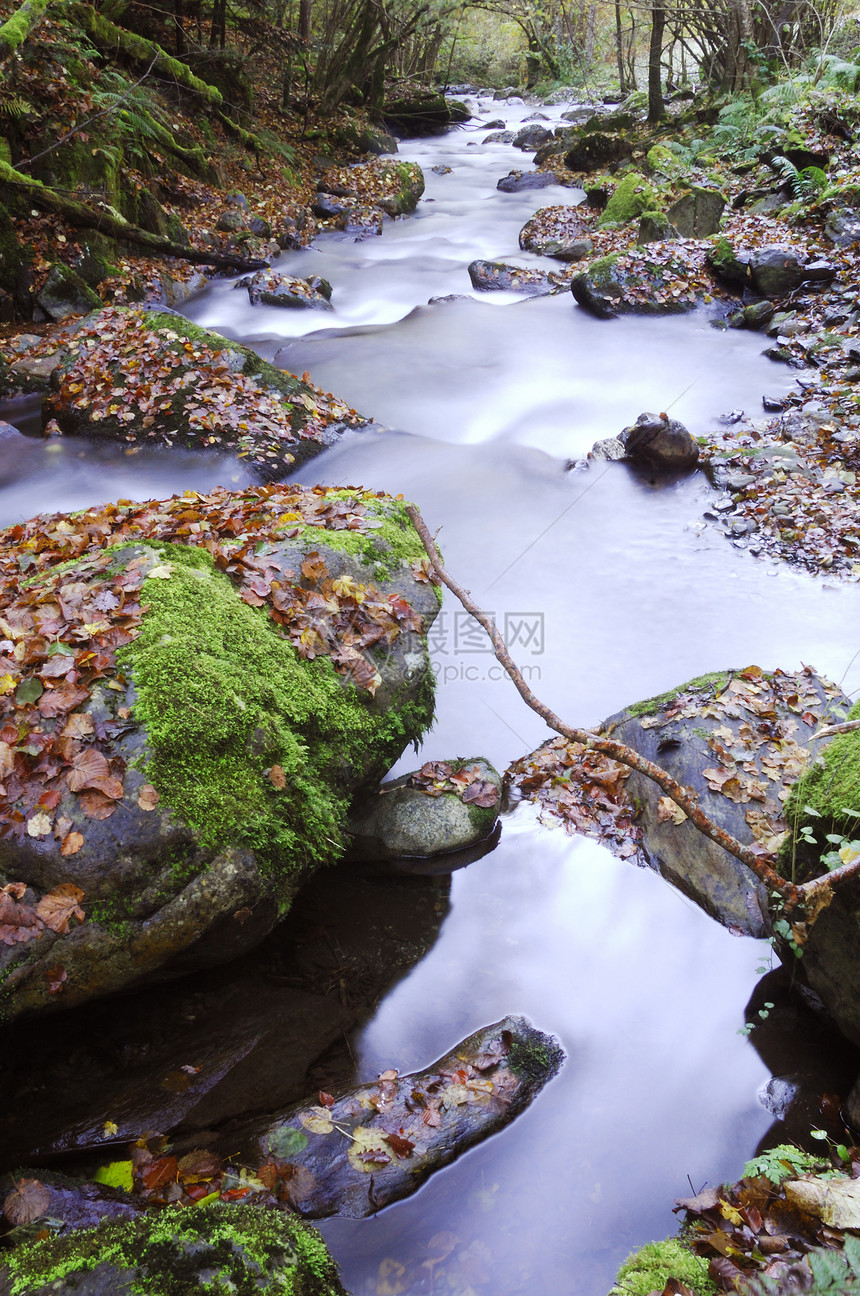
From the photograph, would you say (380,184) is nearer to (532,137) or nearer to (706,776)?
(532,137)

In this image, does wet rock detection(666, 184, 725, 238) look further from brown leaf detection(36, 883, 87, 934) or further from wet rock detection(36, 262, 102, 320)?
brown leaf detection(36, 883, 87, 934)

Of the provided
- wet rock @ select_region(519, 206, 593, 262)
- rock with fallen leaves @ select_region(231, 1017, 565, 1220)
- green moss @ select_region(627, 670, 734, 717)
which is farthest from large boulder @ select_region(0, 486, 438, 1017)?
wet rock @ select_region(519, 206, 593, 262)

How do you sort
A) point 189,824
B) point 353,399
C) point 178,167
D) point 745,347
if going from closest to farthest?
point 189,824 < point 353,399 < point 745,347 < point 178,167

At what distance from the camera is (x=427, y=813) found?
187 inches

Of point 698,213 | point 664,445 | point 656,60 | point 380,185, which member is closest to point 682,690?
point 664,445

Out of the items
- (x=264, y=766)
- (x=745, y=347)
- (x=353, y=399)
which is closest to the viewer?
(x=264, y=766)

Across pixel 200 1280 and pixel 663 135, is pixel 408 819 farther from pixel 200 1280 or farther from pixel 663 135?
pixel 663 135

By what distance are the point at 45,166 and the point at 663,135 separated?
17.0 metres

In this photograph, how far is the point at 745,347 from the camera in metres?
12.4

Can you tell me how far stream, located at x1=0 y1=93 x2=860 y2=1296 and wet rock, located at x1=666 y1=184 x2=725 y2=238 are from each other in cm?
319

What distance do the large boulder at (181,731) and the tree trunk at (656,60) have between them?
65.7ft

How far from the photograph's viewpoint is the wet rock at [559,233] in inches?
664

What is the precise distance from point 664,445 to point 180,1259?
924 centimetres

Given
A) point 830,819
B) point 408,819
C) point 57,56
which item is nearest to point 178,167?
point 57,56
